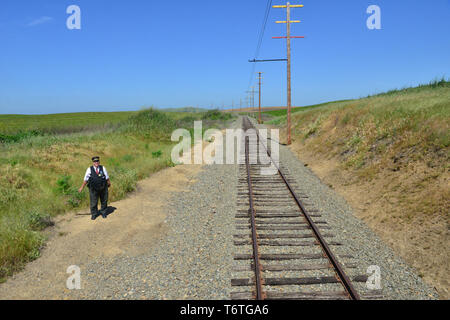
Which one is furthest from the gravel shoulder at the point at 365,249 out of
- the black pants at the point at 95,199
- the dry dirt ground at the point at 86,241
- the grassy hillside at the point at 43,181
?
the grassy hillside at the point at 43,181

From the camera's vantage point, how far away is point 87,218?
7.75 m

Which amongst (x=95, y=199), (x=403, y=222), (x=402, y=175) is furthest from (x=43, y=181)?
(x=402, y=175)

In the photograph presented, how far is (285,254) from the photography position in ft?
18.3

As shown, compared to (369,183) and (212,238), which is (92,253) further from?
(369,183)

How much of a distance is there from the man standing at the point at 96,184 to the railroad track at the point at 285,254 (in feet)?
12.6

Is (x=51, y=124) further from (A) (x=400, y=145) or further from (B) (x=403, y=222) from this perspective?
(B) (x=403, y=222)

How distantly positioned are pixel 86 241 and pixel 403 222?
7653 millimetres

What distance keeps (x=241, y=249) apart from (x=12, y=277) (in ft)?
Answer: 14.2

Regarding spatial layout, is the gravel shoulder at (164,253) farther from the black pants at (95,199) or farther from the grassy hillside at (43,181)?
the grassy hillside at (43,181)

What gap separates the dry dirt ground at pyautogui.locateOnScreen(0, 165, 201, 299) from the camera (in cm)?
469

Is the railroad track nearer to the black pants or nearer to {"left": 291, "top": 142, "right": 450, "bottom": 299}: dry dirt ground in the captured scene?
{"left": 291, "top": 142, "right": 450, "bottom": 299}: dry dirt ground

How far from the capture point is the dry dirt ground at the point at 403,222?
505cm
